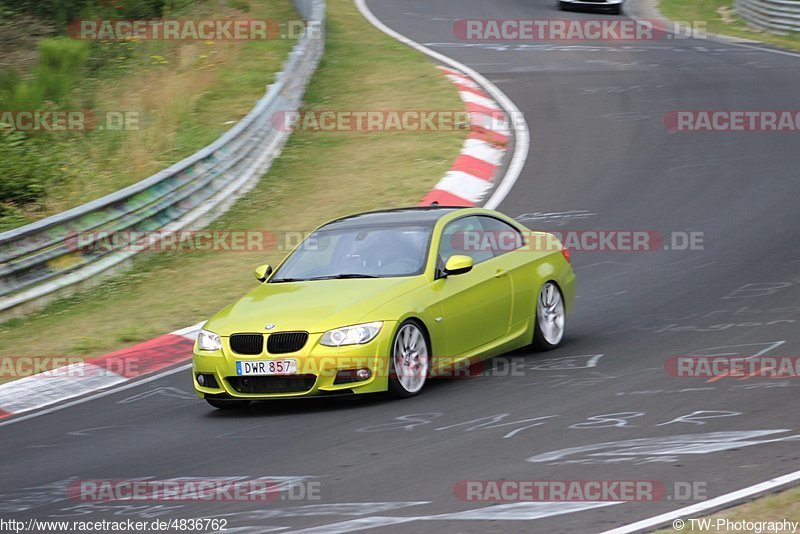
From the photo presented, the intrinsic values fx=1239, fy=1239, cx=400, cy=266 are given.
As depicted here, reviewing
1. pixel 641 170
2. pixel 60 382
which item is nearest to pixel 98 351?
pixel 60 382

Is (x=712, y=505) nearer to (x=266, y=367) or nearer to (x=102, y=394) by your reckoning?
(x=266, y=367)

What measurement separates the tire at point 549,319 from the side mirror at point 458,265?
126 centimetres

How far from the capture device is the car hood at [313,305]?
8914mm

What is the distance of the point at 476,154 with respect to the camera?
18.5m

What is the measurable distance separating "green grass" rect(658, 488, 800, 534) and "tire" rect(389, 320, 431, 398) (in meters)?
3.51

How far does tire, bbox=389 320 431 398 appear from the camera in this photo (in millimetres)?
8977

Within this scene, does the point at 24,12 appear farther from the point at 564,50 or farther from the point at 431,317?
the point at 431,317

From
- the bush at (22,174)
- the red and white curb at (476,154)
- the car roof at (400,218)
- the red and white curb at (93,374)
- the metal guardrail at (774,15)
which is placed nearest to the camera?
the car roof at (400,218)

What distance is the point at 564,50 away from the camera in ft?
92.9

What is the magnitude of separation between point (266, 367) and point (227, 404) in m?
0.69

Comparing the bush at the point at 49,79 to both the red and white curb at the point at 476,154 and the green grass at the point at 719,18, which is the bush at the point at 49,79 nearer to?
the red and white curb at the point at 476,154

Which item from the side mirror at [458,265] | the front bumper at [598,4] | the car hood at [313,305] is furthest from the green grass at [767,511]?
the front bumper at [598,4]

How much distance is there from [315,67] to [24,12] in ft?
19.7

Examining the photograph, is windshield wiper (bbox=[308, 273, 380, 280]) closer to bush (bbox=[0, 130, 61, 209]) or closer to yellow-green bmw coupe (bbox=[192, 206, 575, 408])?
yellow-green bmw coupe (bbox=[192, 206, 575, 408])
